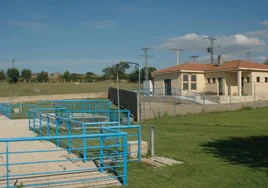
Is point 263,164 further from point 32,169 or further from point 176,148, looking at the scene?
point 32,169

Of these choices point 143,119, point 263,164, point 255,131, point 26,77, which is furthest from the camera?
point 26,77

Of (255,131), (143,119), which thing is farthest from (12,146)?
(143,119)

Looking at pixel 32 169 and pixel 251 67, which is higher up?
pixel 251 67

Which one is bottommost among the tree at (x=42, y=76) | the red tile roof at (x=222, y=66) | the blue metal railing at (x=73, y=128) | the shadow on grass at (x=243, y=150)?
the shadow on grass at (x=243, y=150)

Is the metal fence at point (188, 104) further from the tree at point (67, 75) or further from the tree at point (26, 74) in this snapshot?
the tree at point (26, 74)

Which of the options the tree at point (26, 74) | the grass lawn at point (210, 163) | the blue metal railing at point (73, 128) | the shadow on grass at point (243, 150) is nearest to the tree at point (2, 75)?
the tree at point (26, 74)

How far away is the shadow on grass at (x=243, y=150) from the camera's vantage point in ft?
32.8

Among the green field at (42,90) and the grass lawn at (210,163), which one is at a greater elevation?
the green field at (42,90)

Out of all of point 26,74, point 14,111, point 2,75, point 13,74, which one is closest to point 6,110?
point 14,111

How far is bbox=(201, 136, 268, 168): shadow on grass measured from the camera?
9.99 m

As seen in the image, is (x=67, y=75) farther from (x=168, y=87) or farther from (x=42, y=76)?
(x=168, y=87)

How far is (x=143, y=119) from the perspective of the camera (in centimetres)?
2456

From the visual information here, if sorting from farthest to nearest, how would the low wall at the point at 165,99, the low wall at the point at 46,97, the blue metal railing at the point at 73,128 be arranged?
the low wall at the point at 46,97
the low wall at the point at 165,99
the blue metal railing at the point at 73,128

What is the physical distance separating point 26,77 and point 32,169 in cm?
9309
